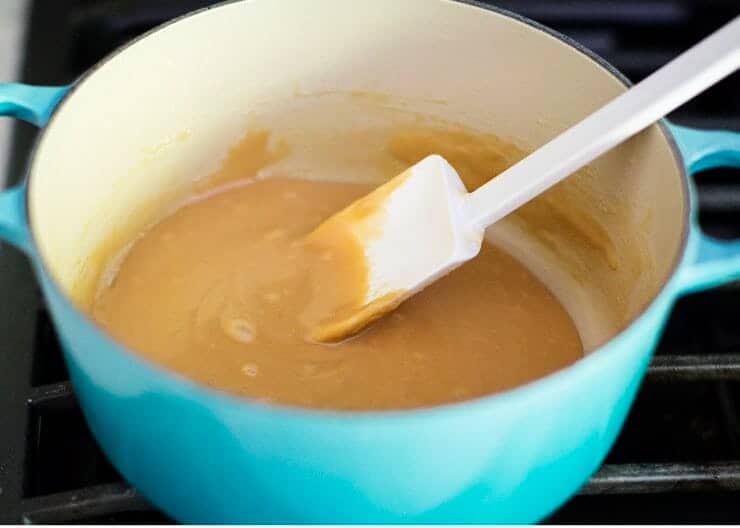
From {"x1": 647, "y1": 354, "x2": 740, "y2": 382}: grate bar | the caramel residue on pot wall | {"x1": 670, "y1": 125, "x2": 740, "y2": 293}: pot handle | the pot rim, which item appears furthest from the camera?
the caramel residue on pot wall

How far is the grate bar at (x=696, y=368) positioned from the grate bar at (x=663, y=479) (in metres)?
0.07

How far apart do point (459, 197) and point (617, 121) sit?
13cm

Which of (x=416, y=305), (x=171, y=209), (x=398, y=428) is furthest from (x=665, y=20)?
(x=398, y=428)

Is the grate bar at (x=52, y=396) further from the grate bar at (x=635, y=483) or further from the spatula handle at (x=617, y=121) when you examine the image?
the spatula handle at (x=617, y=121)

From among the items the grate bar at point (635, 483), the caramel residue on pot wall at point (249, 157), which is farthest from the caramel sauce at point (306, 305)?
the grate bar at point (635, 483)

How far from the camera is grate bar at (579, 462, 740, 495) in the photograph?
0.57 metres

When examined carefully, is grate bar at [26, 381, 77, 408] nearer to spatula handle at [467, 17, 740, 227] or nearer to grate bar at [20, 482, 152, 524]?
grate bar at [20, 482, 152, 524]

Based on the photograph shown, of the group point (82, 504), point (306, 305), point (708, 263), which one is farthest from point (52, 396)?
point (708, 263)

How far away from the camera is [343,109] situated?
2.63ft

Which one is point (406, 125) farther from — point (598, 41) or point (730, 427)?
point (730, 427)

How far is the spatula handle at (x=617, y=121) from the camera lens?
56 cm

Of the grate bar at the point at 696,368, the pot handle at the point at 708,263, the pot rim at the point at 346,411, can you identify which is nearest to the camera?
the pot rim at the point at 346,411

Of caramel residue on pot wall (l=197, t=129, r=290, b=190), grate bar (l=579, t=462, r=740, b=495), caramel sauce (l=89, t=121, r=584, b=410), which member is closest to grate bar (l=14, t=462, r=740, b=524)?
grate bar (l=579, t=462, r=740, b=495)

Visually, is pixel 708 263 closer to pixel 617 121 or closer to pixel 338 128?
pixel 617 121
